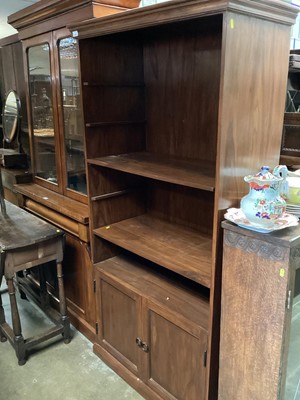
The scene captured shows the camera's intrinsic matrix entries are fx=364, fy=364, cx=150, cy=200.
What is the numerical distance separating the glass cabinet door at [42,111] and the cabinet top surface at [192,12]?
0.98 m

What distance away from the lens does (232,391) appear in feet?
4.68

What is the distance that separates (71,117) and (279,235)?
159cm

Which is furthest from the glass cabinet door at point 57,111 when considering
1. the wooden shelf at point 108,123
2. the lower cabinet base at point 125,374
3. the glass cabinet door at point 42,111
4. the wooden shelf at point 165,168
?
the lower cabinet base at point 125,374

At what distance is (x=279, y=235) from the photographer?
→ 3.91 feet

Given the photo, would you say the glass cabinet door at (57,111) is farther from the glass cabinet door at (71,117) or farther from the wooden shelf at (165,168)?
the wooden shelf at (165,168)

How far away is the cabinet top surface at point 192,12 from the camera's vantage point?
1146 mm

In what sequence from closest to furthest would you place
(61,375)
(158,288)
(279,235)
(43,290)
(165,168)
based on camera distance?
(279,235)
(165,168)
(158,288)
(61,375)
(43,290)

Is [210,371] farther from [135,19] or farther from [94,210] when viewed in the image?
[135,19]

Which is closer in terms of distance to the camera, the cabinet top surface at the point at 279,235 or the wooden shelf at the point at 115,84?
the cabinet top surface at the point at 279,235

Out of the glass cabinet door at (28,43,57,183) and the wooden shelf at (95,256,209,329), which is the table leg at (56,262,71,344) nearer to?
the wooden shelf at (95,256,209,329)

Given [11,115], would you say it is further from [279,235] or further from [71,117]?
[279,235]

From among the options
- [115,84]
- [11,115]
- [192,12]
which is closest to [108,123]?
[115,84]

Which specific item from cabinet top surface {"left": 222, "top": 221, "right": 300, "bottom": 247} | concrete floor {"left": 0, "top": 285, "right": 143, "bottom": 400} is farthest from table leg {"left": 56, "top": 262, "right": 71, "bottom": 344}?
cabinet top surface {"left": 222, "top": 221, "right": 300, "bottom": 247}

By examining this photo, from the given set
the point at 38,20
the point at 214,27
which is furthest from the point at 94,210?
the point at 38,20
